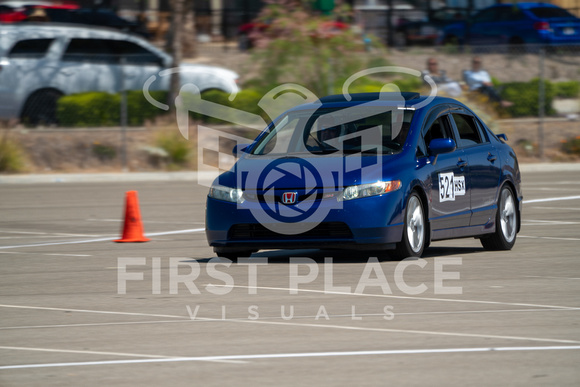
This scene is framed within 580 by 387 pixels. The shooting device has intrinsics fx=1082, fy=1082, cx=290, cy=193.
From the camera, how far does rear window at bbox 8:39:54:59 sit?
80.3 feet

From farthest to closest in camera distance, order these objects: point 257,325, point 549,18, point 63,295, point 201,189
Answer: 1. point 549,18
2. point 201,189
3. point 63,295
4. point 257,325

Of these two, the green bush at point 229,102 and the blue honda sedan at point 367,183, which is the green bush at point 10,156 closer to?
the green bush at point 229,102

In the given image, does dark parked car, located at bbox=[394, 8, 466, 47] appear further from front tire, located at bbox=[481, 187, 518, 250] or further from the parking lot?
front tire, located at bbox=[481, 187, 518, 250]

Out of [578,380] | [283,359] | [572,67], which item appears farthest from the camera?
[572,67]

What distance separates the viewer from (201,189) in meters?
20.7

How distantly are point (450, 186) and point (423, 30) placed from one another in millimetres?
29118

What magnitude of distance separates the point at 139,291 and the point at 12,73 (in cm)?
1628

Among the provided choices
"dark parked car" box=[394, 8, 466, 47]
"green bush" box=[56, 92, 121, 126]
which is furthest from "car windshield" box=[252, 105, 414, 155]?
"dark parked car" box=[394, 8, 466, 47]

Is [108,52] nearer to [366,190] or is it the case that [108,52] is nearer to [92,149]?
[92,149]

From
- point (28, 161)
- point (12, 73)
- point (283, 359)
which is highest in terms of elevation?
point (283, 359)

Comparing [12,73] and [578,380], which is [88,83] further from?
[578,380]

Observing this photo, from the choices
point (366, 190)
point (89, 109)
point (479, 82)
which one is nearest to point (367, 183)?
point (366, 190)

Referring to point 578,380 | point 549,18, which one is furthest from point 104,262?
point 549,18

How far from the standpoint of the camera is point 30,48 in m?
25.2
